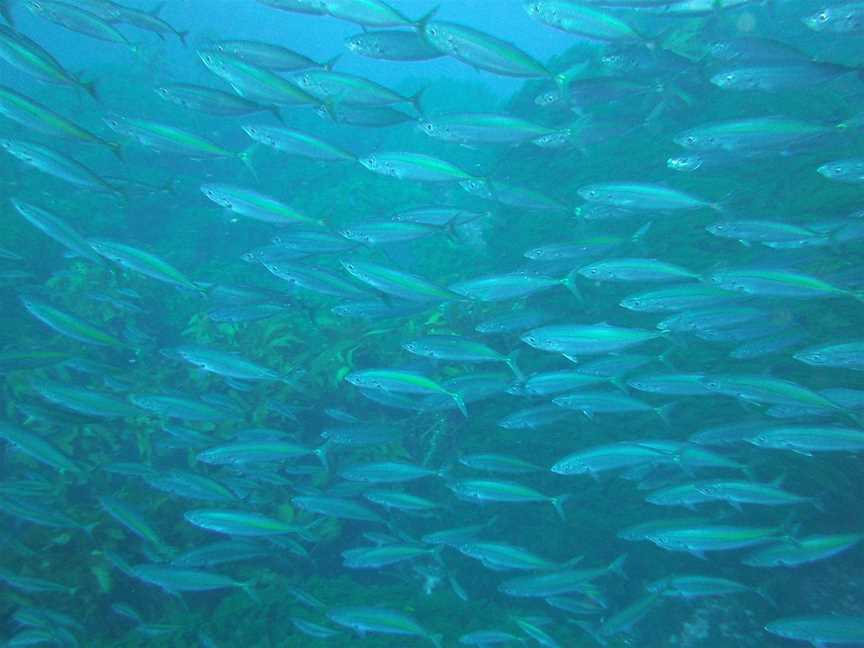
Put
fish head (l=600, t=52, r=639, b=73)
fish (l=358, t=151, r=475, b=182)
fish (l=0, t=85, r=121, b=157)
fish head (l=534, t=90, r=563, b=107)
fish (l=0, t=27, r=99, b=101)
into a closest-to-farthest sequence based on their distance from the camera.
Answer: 1. fish (l=0, t=27, r=99, b=101)
2. fish (l=0, t=85, r=121, b=157)
3. fish (l=358, t=151, r=475, b=182)
4. fish head (l=534, t=90, r=563, b=107)
5. fish head (l=600, t=52, r=639, b=73)

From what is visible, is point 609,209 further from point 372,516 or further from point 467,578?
point 467,578

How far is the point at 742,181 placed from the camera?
8.45 meters

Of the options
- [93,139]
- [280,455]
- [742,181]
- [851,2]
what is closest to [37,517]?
[280,455]

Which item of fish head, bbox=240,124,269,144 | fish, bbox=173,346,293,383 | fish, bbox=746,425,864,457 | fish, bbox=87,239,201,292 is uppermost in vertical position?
fish head, bbox=240,124,269,144

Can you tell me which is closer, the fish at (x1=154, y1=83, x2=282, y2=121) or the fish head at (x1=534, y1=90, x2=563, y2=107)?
the fish at (x1=154, y1=83, x2=282, y2=121)

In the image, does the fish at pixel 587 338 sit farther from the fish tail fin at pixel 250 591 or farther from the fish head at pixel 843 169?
the fish tail fin at pixel 250 591

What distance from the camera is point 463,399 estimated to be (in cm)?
568

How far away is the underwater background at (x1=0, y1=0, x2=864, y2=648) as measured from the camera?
4914 millimetres

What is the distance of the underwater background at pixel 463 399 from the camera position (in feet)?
16.1

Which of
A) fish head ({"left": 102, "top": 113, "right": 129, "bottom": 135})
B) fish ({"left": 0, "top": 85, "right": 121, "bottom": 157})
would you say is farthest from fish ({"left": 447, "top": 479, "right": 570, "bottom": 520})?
fish head ({"left": 102, "top": 113, "right": 129, "bottom": 135})

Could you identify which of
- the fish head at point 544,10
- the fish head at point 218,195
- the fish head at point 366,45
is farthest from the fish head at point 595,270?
the fish head at point 218,195

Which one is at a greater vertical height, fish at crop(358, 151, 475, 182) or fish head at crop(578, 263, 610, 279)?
fish at crop(358, 151, 475, 182)

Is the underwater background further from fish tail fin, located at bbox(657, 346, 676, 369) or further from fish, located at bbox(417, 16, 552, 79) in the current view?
fish tail fin, located at bbox(657, 346, 676, 369)

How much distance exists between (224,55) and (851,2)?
6.28m
